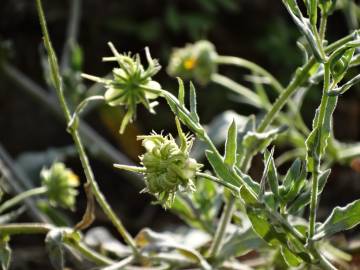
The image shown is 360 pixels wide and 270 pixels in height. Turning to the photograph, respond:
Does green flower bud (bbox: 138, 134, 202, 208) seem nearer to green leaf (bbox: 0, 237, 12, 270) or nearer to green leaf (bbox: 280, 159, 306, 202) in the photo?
green leaf (bbox: 280, 159, 306, 202)

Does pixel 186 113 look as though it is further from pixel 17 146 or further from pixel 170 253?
pixel 17 146

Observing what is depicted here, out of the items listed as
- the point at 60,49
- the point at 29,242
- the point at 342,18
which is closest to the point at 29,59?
the point at 60,49

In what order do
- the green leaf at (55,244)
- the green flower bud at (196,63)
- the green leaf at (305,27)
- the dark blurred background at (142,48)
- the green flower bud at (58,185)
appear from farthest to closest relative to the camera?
1. the dark blurred background at (142,48)
2. the green flower bud at (196,63)
3. the green flower bud at (58,185)
4. the green leaf at (55,244)
5. the green leaf at (305,27)

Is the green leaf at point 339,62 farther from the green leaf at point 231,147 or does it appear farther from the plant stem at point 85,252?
the plant stem at point 85,252

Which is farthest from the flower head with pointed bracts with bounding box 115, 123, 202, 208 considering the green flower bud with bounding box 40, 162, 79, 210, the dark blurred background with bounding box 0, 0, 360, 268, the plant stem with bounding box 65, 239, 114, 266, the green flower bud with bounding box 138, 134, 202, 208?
the dark blurred background with bounding box 0, 0, 360, 268

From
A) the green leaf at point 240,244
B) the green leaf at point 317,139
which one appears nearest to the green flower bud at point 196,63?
the green leaf at point 240,244

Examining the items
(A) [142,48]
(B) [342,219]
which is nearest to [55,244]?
(B) [342,219]

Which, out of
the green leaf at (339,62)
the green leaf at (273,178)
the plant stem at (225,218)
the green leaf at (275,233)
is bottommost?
the plant stem at (225,218)
